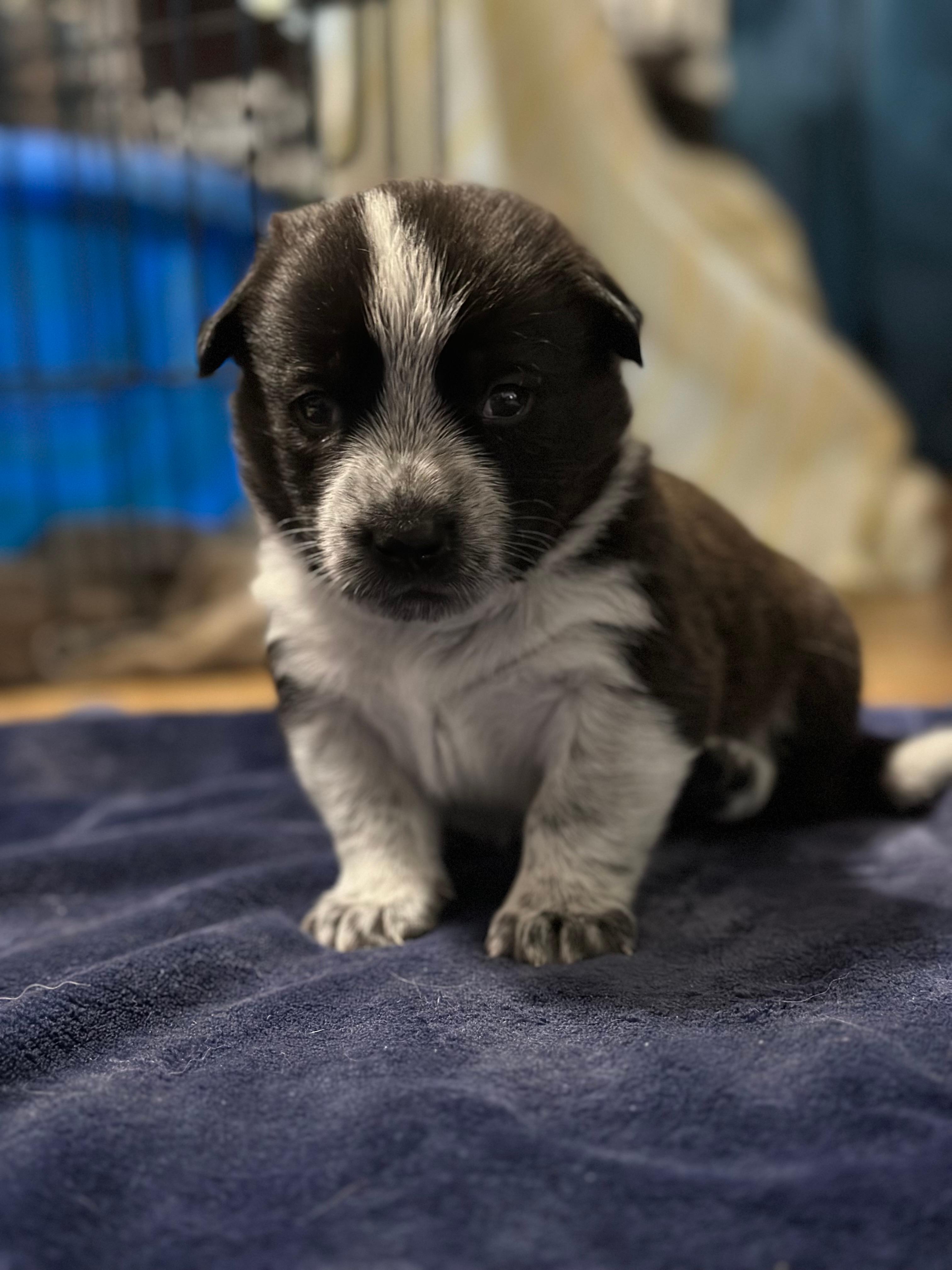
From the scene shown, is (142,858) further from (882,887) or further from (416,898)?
(882,887)

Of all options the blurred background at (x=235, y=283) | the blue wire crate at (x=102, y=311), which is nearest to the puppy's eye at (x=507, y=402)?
the blurred background at (x=235, y=283)

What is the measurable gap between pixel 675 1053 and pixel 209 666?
317 cm

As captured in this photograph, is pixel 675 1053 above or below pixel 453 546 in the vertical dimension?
below

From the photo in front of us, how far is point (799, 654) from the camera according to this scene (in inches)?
97.6

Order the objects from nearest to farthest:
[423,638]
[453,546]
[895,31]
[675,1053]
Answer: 1. [675,1053]
2. [453,546]
3. [423,638]
4. [895,31]

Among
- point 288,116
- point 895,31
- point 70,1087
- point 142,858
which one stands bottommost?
point 142,858

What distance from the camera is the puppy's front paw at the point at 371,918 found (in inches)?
78.2

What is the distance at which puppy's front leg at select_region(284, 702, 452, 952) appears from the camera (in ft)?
6.78

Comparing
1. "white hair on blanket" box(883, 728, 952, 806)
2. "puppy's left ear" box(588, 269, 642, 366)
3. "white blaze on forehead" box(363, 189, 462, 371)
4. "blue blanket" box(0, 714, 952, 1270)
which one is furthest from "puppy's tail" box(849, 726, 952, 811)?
"white blaze on forehead" box(363, 189, 462, 371)

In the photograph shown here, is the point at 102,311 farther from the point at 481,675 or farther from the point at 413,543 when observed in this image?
the point at 413,543

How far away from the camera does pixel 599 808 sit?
196 cm

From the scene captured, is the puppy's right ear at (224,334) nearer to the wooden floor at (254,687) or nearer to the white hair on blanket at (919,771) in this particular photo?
the white hair on blanket at (919,771)

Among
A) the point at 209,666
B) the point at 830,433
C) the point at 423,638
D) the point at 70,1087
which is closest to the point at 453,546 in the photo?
the point at 423,638

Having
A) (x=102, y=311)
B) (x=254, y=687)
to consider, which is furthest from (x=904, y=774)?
(x=102, y=311)
